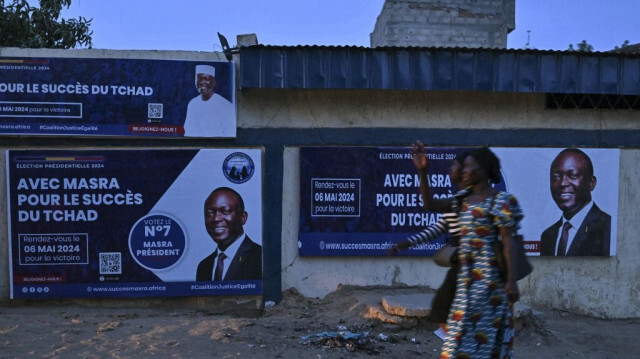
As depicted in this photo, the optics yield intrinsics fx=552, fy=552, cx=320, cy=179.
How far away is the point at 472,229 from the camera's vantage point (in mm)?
3076

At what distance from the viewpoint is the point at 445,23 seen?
10.4m

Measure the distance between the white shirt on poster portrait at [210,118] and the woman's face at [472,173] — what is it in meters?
3.59

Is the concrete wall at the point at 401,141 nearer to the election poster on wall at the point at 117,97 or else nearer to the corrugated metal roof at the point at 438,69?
the election poster on wall at the point at 117,97

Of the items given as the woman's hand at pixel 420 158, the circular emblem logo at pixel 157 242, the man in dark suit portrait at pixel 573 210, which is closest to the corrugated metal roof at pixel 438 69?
the man in dark suit portrait at pixel 573 210

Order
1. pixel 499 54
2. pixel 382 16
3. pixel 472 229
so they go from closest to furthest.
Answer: pixel 472 229
pixel 499 54
pixel 382 16

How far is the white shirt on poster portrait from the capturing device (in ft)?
20.3

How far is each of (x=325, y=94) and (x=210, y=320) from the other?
2.82m

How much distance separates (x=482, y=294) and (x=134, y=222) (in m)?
4.34

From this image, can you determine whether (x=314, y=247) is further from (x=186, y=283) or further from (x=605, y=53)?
(x=605, y=53)

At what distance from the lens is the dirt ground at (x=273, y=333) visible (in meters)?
4.81

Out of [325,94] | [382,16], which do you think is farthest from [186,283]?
[382,16]

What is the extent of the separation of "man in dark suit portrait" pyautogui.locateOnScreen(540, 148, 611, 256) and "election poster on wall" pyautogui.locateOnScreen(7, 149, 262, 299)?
3530 millimetres

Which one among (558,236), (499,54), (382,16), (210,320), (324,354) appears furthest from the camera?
(382,16)

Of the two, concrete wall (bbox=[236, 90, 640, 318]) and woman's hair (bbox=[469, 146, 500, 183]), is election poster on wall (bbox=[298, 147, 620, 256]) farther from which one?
woman's hair (bbox=[469, 146, 500, 183])
